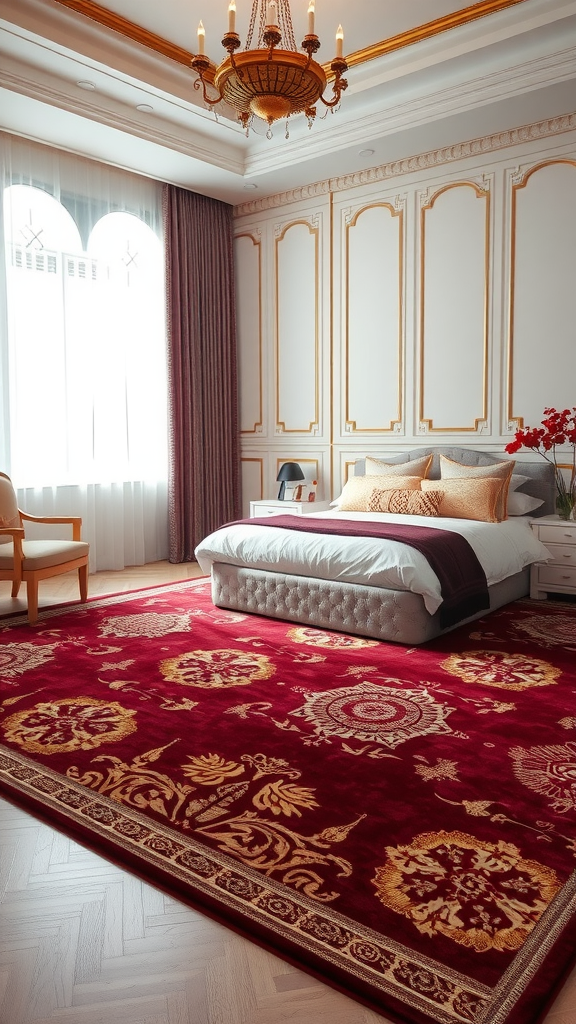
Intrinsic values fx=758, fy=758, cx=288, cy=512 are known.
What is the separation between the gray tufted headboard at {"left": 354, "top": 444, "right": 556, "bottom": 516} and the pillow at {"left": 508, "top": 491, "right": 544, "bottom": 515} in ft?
0.31

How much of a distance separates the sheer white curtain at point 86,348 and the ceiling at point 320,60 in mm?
403

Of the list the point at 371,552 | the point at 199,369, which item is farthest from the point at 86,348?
the point at 371,552

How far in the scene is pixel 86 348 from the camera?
234 inches

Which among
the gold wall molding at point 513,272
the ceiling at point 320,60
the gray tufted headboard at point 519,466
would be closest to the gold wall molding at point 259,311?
the ceiling at point 320,60

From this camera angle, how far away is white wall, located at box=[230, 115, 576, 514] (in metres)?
5.23

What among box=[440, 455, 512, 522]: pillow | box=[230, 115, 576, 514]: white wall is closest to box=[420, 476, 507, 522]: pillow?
box=[440, 455, 512, 522]: pillow

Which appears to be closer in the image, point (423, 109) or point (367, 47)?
point (367, 47)

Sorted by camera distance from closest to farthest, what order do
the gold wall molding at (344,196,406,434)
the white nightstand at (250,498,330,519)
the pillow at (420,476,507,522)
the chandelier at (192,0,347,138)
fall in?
the chandelier at (192,0,347,138) → the pillow at (420,476,507,522) → the gold wall molding at (344,196,406,434) → the white nightstand at (250,498,330,519)

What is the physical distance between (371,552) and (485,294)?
257cm

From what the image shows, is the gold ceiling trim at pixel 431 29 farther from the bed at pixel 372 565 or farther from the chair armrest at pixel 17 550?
the chair armrest at pixel 17 550

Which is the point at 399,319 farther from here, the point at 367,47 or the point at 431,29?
the point at 431,29

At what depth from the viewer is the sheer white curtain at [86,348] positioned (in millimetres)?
5492

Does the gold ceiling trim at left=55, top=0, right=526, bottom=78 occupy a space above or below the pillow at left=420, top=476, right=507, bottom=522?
above

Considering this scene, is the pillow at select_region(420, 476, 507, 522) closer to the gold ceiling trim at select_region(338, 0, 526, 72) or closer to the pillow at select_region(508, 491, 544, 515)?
the pillow at select_region(508, 491, 544, 515)
